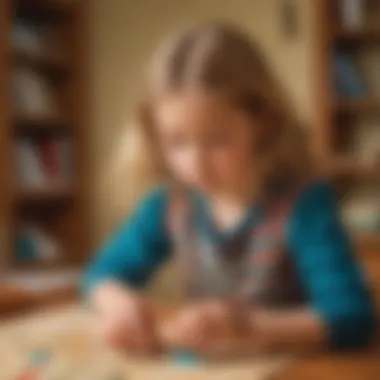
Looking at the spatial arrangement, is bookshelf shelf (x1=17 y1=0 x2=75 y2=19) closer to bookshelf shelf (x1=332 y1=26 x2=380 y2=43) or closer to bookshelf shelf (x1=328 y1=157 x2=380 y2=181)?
bookshelf shelf (x1=332 y1=26 x2=380 y2=43)

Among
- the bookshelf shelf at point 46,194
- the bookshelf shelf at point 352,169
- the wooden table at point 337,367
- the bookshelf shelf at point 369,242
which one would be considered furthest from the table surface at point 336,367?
the bookshelf shelf at point 46,194

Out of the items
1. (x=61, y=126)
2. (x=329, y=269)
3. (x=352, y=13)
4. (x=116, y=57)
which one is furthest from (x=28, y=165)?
(x=329, y=269)

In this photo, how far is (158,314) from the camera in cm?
78

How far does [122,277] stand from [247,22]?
6.01 ft

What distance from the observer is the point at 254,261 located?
0.80 metres

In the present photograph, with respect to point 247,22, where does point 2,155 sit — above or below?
below

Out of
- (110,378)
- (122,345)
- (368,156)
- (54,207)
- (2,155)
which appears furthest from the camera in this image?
(54,207)

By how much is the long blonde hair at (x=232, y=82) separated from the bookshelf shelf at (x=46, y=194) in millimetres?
1666

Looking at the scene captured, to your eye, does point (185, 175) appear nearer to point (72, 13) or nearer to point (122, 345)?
point (122, 345)

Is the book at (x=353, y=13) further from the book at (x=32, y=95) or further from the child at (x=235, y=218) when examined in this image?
the child at (x=235, y=218)

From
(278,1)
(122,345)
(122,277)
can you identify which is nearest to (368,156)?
(278,1)

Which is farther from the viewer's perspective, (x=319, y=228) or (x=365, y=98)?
(x=365, y=98)

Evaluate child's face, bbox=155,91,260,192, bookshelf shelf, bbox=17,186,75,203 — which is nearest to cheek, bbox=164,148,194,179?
child's face, bbox=155,91,260,192

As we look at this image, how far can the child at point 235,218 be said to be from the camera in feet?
2.24
